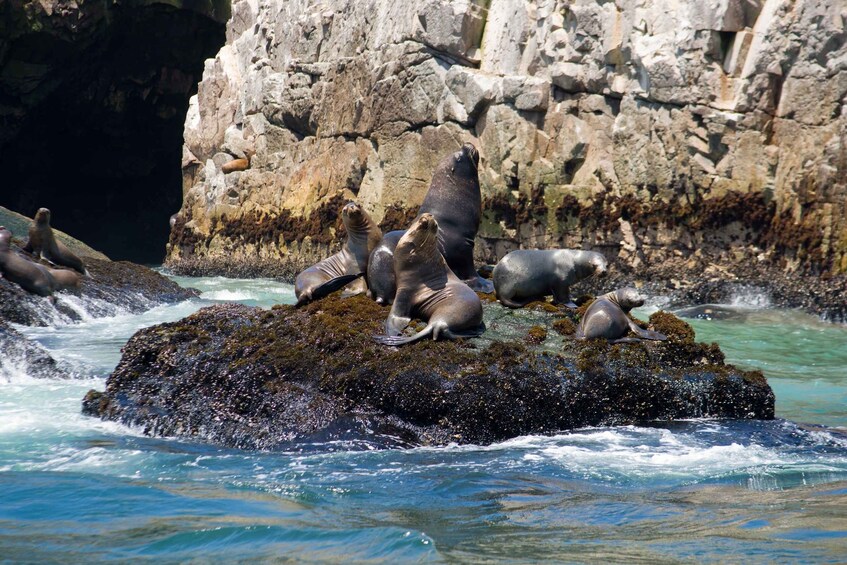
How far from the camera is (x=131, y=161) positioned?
37094mm

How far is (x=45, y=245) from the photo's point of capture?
14.0 metres

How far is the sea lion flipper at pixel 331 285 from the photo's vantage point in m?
8.45

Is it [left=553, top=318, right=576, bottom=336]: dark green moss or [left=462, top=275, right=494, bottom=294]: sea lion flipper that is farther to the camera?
[left=462, top=275, right=494, bottom=294]: sea lion flipper

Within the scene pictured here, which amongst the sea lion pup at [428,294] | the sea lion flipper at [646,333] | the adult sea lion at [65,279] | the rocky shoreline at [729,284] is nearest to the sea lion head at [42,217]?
the adult sea lion at [65,279]

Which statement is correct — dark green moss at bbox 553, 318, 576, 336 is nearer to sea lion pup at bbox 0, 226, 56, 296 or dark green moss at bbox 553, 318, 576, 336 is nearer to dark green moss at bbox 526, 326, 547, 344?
dark green moss at bbox 526, 326, 547, 344

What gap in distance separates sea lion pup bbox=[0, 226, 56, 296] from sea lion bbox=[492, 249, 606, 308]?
6890 mm

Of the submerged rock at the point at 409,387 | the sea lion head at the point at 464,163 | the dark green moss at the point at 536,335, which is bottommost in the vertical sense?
the submerged rock at the point at 409,387

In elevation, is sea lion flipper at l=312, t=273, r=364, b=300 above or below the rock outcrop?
above

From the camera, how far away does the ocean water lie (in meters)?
4.35

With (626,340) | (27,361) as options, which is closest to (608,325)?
(626,340)

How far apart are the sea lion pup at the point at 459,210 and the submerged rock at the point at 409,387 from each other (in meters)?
1.51

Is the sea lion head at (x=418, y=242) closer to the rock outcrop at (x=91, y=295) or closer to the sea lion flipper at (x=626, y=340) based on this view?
the sea lion flipper at (x=626, y=340)

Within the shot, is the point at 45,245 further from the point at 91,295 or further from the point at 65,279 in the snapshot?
the point at 91,295

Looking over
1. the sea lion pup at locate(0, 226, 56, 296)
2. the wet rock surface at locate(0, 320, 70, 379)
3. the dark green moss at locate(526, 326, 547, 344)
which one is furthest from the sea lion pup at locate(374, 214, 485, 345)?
the sea lion pup at locate(0, 226, 56, 296)
